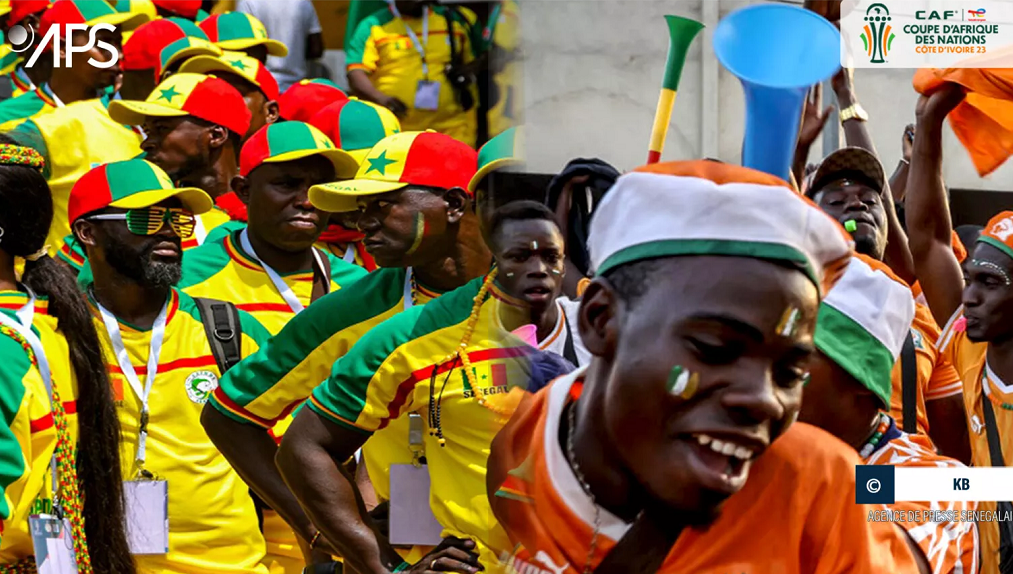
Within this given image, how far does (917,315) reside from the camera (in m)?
3.33

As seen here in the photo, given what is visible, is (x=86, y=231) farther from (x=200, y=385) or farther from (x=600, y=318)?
(x=600, y=318)

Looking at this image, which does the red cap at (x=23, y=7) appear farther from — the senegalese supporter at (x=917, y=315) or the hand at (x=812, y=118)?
the hand at (x=812, y=118)

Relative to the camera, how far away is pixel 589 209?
5.42ft

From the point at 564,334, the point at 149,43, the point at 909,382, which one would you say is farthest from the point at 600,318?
the point at 149,43

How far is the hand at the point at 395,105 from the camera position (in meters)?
8.76

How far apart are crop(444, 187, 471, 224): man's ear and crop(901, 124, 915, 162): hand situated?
171 centimetres

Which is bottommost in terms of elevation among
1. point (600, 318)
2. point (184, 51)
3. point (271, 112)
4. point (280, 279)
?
point (271, 112)

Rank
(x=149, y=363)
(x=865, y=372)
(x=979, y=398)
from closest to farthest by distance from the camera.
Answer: (x=865, y=372)
(x=979, y=398)
(x=149, y=363)

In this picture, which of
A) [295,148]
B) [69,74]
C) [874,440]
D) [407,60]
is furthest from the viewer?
[407,60]

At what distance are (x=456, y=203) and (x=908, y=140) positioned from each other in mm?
1840

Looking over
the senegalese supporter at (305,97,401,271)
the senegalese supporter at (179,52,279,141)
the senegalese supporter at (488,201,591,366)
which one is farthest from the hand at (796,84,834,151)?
the senegalese supporter at (179,52,279,141)

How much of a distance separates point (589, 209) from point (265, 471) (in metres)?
2.88

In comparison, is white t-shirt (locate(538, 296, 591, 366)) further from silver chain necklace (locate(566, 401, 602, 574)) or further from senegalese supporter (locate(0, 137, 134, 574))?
senegalese supporter (locate(0, 137, 134, 574))

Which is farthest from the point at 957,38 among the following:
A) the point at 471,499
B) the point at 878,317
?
the point at 471,499
